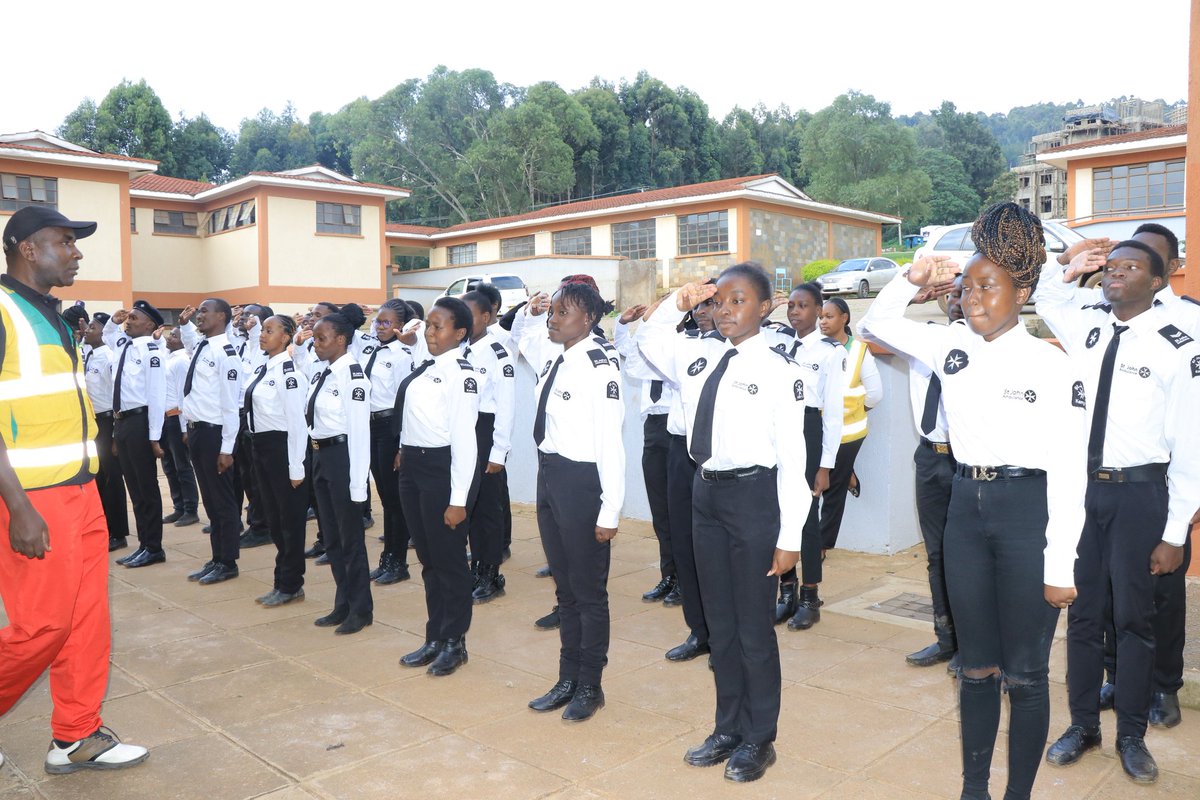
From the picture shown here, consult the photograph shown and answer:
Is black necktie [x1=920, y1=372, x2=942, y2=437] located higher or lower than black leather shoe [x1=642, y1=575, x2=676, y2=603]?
higher

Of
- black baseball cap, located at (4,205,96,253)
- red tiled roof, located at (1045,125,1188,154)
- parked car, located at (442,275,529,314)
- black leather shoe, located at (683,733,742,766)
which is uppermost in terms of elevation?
red tiled roof, located at (1045,125,1188,154)

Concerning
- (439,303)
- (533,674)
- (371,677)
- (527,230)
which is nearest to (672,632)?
(533,674)

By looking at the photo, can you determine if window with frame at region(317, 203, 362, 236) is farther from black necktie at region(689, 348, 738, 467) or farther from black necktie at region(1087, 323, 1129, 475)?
black necktie at region(1087, 323, 1129, 475)

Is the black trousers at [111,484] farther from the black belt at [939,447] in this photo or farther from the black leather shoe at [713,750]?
the black belt at [939,447]

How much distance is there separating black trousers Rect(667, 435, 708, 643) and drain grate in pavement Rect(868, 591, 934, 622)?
1416 mm

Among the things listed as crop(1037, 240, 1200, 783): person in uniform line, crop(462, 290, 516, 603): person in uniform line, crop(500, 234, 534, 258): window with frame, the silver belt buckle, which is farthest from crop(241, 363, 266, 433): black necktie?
crop(500, 234, 534, 258): window with frame

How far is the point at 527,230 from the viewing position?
103 ft

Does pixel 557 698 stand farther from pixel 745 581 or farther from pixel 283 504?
pixel 283 504

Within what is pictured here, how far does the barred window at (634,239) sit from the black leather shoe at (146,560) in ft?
72.9

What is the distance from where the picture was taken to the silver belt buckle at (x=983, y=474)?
284cm

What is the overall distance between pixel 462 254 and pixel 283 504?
28287 millimetres

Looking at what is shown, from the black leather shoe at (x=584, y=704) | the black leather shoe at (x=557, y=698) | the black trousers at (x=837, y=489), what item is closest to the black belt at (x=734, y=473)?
the black leather shoe at (x=584, y=704)

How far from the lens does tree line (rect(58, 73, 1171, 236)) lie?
42.0 meters

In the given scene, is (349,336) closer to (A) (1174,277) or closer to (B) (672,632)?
(B) (672,632)
